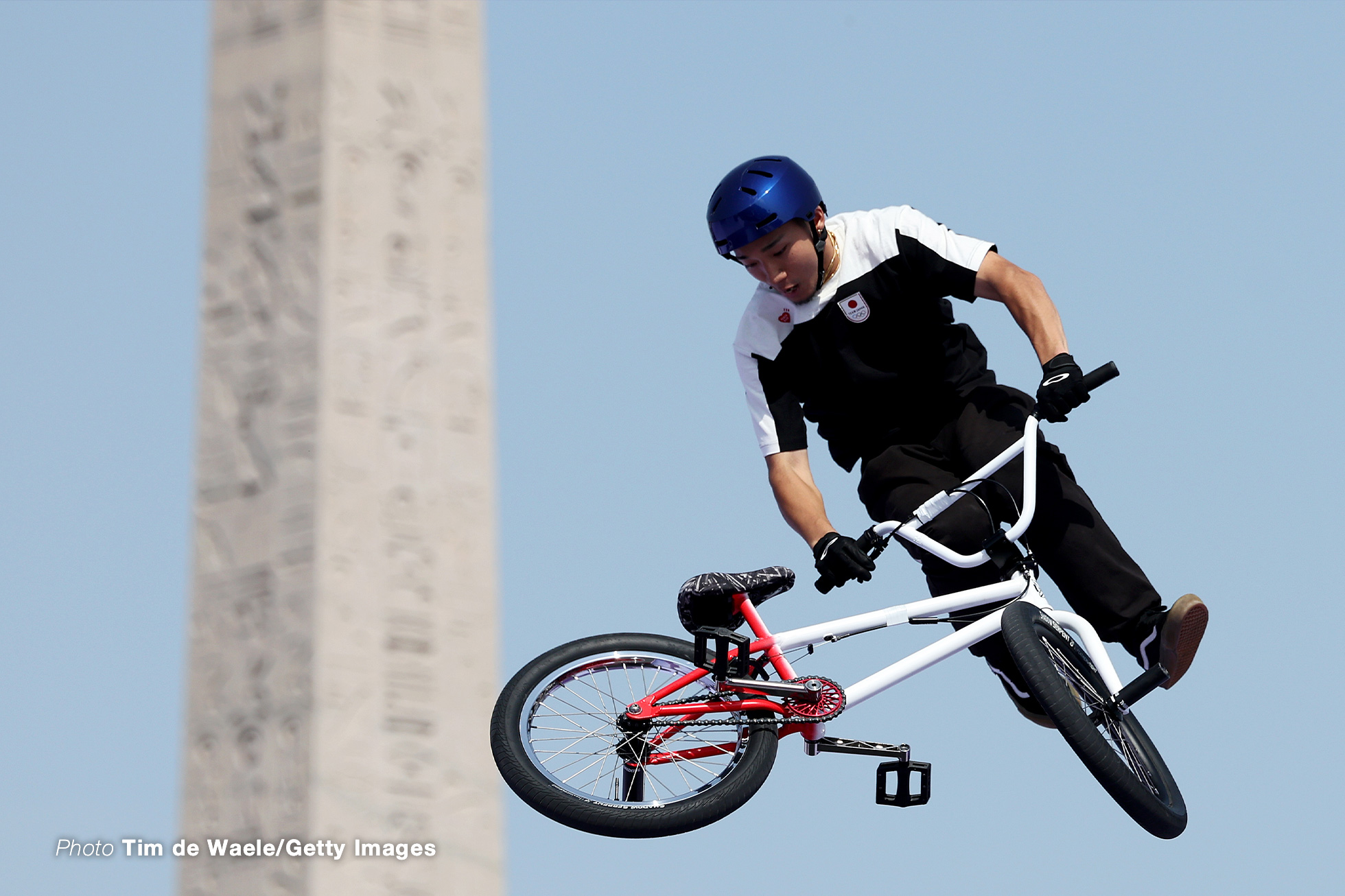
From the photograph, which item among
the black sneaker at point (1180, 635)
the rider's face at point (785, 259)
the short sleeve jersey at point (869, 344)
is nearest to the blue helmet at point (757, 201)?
the rider's face at point (785, 259)

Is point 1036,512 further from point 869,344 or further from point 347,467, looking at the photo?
point 347,467

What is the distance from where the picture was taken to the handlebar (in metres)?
10.1

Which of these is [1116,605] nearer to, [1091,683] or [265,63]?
[1091,683]

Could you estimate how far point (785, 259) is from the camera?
34.7ft

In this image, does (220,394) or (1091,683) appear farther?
(220,394)

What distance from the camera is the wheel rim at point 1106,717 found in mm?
10086

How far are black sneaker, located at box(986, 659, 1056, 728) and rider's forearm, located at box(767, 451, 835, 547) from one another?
1.31 meters

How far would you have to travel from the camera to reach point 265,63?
23719mm

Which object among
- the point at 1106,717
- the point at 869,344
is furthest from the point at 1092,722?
the point at 869,344

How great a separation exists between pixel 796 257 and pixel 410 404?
12651 mm

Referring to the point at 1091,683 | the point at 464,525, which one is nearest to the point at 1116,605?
the point at 1091,683

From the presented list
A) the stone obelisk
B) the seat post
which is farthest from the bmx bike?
the stone obelisk

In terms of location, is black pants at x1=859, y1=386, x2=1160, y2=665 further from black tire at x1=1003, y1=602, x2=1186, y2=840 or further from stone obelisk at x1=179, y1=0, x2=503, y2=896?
stone obelisk at x1=179, y1=0, x2=503, y2=896

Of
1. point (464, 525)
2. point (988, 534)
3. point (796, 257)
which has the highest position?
point (464, 525)
